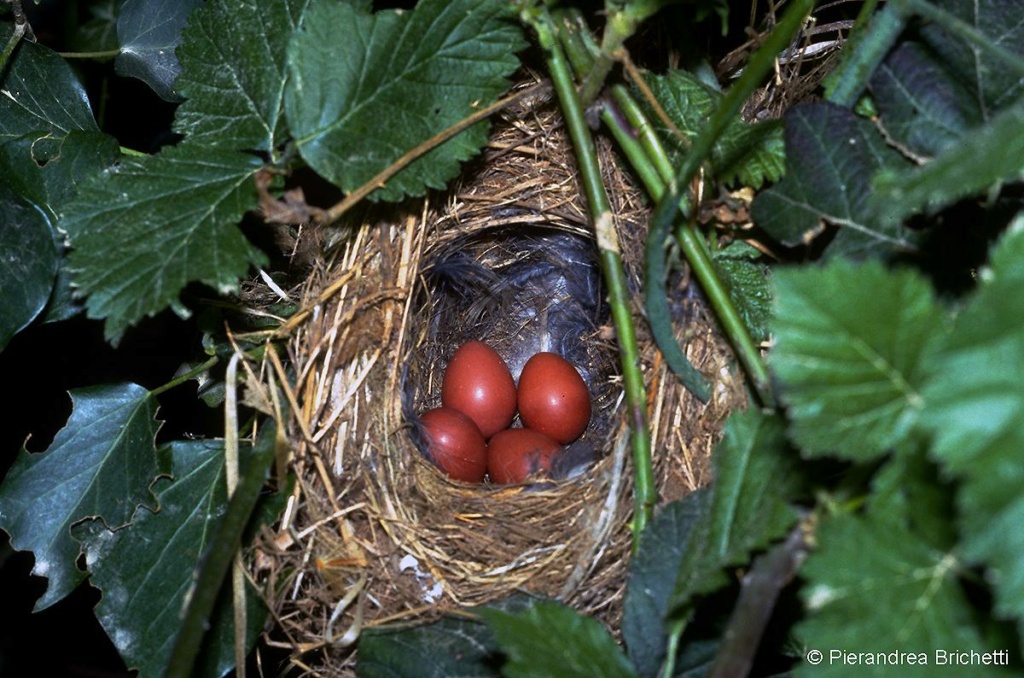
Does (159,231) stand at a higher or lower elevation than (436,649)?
higher

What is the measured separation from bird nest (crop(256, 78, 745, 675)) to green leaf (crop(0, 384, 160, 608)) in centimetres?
22

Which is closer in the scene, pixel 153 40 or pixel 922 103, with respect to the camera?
pixel 922 103

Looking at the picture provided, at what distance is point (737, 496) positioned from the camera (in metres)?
0.87

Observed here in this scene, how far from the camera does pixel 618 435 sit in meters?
1.21

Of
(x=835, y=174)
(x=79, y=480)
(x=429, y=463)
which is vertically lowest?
(x=429, y=463)

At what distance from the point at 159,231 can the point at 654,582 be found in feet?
2.07

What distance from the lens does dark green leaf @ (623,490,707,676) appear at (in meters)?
0.97

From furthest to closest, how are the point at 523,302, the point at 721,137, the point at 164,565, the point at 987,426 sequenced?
1. the point at 523,302
2. the point at 164,565
3. the point at 721,137
4. the point at 987,426

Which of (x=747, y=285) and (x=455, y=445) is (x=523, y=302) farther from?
(x=747, y=285)

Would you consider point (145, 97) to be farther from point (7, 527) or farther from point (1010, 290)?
point (1010, 290)

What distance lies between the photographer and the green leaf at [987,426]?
557 mm

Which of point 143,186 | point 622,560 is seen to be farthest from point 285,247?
point 622,560

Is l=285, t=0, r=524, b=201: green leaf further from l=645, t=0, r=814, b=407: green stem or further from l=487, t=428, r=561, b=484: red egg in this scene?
l=487, t=428, r=561, b=484: red egg

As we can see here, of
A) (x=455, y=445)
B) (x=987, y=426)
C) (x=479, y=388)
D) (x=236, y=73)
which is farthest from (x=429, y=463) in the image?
(x=987, y=426)
